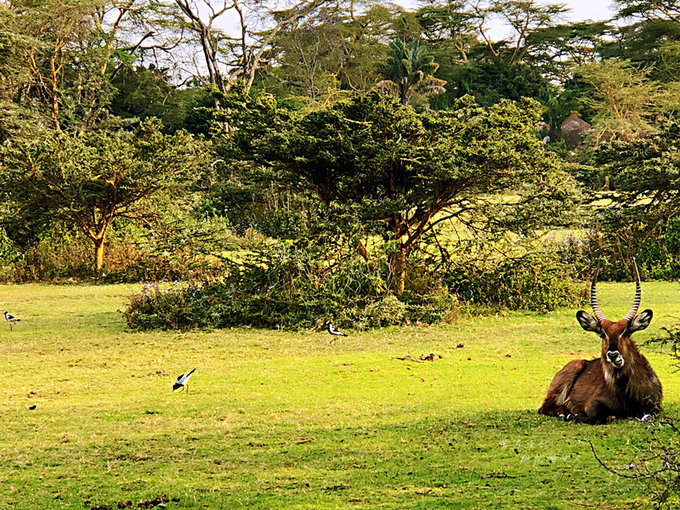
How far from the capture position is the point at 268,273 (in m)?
12.1

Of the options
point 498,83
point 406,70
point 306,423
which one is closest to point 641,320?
point 306,423

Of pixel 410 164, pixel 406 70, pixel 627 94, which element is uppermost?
pixel 406 70

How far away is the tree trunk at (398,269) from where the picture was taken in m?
12.4

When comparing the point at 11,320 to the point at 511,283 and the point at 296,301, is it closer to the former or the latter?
the point at 296,301

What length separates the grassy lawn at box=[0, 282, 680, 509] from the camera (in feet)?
15.2

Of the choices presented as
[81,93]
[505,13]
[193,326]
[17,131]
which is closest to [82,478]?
[193,326]

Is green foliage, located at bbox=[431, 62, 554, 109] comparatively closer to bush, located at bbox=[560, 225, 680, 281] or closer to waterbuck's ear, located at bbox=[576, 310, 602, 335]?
bush, located at bbox=[560, 225, 680, 281]

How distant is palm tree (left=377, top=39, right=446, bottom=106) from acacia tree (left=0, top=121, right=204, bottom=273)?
32.8 meters

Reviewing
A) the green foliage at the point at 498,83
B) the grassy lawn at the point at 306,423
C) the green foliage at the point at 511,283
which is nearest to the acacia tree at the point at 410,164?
the green foliage at the point at 511,283

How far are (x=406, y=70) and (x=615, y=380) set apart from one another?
47502mm

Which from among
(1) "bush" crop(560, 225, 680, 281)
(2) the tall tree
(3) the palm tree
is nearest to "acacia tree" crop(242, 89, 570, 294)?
(1) "bush" crop(560, 225, 680, 281)

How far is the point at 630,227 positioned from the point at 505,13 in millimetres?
43272

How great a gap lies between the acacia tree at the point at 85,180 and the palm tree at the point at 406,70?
3282 cm

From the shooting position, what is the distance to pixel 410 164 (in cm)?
1190
